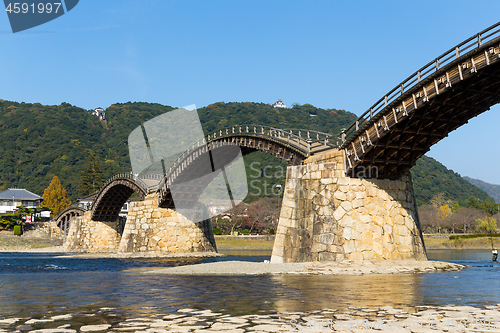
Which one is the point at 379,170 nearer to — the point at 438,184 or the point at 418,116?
the point at 418,116

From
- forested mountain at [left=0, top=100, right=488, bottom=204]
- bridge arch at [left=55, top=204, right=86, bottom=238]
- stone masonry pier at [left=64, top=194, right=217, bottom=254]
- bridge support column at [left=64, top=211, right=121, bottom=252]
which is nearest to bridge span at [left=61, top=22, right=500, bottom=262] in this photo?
stone masonry pier at [left=64, top=194, right=217, bottom=254]

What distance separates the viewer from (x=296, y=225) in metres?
30.8

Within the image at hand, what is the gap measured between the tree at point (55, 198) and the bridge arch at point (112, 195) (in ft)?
168

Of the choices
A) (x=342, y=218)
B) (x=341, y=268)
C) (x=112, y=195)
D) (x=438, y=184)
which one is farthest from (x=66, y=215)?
(x=438, y=184)

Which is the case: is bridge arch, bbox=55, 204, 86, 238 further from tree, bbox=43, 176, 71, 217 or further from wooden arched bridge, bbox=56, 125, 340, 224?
tree, bbox=43, 176, 71, 217

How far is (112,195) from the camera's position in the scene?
2945 inches

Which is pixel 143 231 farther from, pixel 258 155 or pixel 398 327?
pixel 258 155

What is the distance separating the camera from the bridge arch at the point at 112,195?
217 feet

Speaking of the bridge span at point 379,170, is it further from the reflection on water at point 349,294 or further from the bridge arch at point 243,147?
the reflection on water at point 349,294

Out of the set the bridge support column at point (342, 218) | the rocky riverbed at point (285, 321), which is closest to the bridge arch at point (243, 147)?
the bridge support column at point (342, 218)

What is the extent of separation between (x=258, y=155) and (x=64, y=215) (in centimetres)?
6656

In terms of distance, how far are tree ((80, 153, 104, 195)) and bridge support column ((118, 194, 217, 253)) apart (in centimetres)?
7862

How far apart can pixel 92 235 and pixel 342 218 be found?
62.5 meters

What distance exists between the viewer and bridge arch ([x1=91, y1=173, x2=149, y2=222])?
66.2 m
